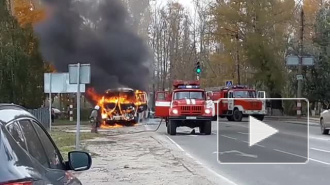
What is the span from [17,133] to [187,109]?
24.7 meters

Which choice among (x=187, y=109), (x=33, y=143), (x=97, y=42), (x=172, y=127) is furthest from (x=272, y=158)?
(x=97, y=42)

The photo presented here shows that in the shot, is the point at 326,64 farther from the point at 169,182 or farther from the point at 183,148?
the point at 169,182

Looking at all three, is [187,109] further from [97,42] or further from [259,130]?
[259,130]

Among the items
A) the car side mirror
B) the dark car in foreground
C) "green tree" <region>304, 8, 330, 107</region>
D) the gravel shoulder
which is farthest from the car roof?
"green tree" <region>304, 8, 330, 107</region>

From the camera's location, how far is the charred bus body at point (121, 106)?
1523 inches

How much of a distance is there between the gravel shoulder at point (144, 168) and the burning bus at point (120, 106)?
54.2 ft

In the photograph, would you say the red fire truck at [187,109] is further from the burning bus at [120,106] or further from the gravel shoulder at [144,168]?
the burning bus at [120,106]

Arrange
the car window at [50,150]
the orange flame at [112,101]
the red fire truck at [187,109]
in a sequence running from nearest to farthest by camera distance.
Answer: the car window at [50,150], the red fire truck at [187,109], the orange flame at [112,101]

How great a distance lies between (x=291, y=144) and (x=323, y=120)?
55.9ft

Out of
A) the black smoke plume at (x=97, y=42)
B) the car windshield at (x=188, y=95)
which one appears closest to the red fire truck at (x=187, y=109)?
the car windshield at (x=188, y=95)

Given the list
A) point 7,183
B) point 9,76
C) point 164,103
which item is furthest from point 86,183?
point 9,76

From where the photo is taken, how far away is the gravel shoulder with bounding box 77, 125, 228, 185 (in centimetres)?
1285

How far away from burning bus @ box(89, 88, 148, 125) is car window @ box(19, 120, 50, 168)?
33410mm

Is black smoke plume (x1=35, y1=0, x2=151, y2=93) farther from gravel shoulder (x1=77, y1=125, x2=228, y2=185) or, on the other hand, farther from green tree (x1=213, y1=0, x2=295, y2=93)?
gravel shoulder (x1=77, y1=125, x2=228, y2=185)
